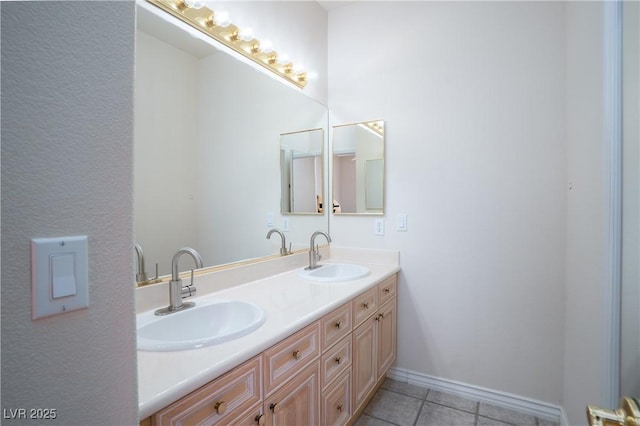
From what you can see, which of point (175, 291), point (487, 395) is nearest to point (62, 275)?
point (175, 291)

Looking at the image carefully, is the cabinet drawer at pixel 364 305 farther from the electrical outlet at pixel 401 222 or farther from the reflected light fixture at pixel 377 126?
the reflected light fixture at pixel 377 126

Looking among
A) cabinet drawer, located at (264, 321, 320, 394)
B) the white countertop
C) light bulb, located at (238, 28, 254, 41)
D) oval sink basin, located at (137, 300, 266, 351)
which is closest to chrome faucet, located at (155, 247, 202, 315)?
oval sink basin, located at (137, 300, 266, 351)

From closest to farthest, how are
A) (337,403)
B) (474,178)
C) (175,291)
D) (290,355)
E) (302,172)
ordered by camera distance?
(290,355), (175,291), (337,403), (474,178), (302,172)

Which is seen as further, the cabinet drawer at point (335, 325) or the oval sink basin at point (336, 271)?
the oval sink basin at point (336, 271)

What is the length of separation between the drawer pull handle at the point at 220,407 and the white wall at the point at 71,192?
38 cm

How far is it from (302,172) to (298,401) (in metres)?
1.51

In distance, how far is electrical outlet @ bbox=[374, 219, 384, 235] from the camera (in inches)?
86.3

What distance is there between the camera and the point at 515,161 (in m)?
1.78

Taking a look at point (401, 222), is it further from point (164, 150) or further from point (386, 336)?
point (164, 150)

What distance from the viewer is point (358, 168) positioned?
230 centimetres

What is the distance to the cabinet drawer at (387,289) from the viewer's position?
1.85 metres

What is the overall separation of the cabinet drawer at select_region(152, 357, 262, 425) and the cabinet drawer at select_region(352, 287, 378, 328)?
72 cm

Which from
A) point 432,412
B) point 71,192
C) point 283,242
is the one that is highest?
point 71,192

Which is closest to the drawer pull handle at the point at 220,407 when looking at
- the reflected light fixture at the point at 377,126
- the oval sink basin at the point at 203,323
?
the oval sink basin at the point at 203,323
